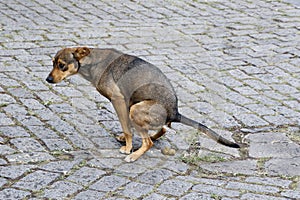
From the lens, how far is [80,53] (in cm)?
488

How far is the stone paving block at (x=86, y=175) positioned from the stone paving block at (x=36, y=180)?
0.13 meters

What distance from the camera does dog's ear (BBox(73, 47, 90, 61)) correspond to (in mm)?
4867

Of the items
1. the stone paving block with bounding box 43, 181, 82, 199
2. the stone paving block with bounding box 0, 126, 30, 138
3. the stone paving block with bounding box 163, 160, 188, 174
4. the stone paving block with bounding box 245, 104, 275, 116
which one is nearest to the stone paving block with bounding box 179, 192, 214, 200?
the stone paving block with bounding box 163, 160, 188, 174

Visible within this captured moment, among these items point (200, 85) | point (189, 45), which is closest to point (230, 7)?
point (189, 45)

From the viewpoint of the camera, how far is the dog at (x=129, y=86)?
4801 mm

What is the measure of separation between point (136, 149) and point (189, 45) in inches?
129

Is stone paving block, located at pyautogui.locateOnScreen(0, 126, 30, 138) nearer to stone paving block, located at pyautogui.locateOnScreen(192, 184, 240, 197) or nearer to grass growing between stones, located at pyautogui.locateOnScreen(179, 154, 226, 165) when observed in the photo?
grass growing between stones, located at pyautogui.locateOnScreen(179, 154, 226, 165)

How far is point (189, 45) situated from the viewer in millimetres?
8188

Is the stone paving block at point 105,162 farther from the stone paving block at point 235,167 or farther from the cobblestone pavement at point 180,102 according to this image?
the stone paving block at point 235,167

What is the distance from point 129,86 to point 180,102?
1.36 meters

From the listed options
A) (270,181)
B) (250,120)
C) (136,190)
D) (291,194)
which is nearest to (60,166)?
(136,190)

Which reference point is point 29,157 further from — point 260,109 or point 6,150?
point 260,109

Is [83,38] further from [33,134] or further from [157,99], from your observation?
[157,99]

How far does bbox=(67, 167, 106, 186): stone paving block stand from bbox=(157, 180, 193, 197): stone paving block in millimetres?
479
